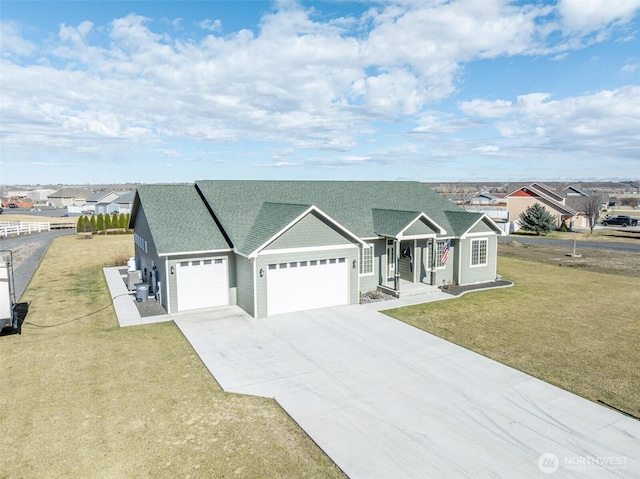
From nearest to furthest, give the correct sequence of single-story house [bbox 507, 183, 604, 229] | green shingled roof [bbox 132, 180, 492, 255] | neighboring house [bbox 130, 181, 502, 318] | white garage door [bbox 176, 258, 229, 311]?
1. neighboring house [bbox 130, 181, 502, 318]
2. white garage door [bbox 176, 258, 229, 311]
3. green shingled roof [bbox 132, 180, 492, 255]
4. single-story house [bbox 507, 183, 604, 229]

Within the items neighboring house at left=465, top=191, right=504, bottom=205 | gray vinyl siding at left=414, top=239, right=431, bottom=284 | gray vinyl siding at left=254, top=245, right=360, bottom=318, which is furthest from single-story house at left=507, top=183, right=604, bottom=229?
gray vinyl siding at left=254, top=245, right=360, bottom=318

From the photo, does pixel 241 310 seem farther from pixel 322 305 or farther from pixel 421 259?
pixel 421 259

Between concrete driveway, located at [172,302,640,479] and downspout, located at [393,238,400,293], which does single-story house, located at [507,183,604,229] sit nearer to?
downspout, located at [393,238,400,293]

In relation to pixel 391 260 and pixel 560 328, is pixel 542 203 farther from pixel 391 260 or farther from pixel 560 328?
pixel 560 328

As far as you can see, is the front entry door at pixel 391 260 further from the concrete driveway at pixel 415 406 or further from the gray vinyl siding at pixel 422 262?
the concrete driveway at pixel 415 406

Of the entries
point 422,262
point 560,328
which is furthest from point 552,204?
point 560,328

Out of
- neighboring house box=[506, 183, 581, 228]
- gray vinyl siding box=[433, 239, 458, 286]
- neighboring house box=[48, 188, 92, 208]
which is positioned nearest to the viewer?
gray vinyl siding box=[433, 239, 458, 286]

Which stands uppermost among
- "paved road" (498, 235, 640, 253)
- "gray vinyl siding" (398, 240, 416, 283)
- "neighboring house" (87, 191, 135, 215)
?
"neighboring house" (87, 191, 135, 215)
